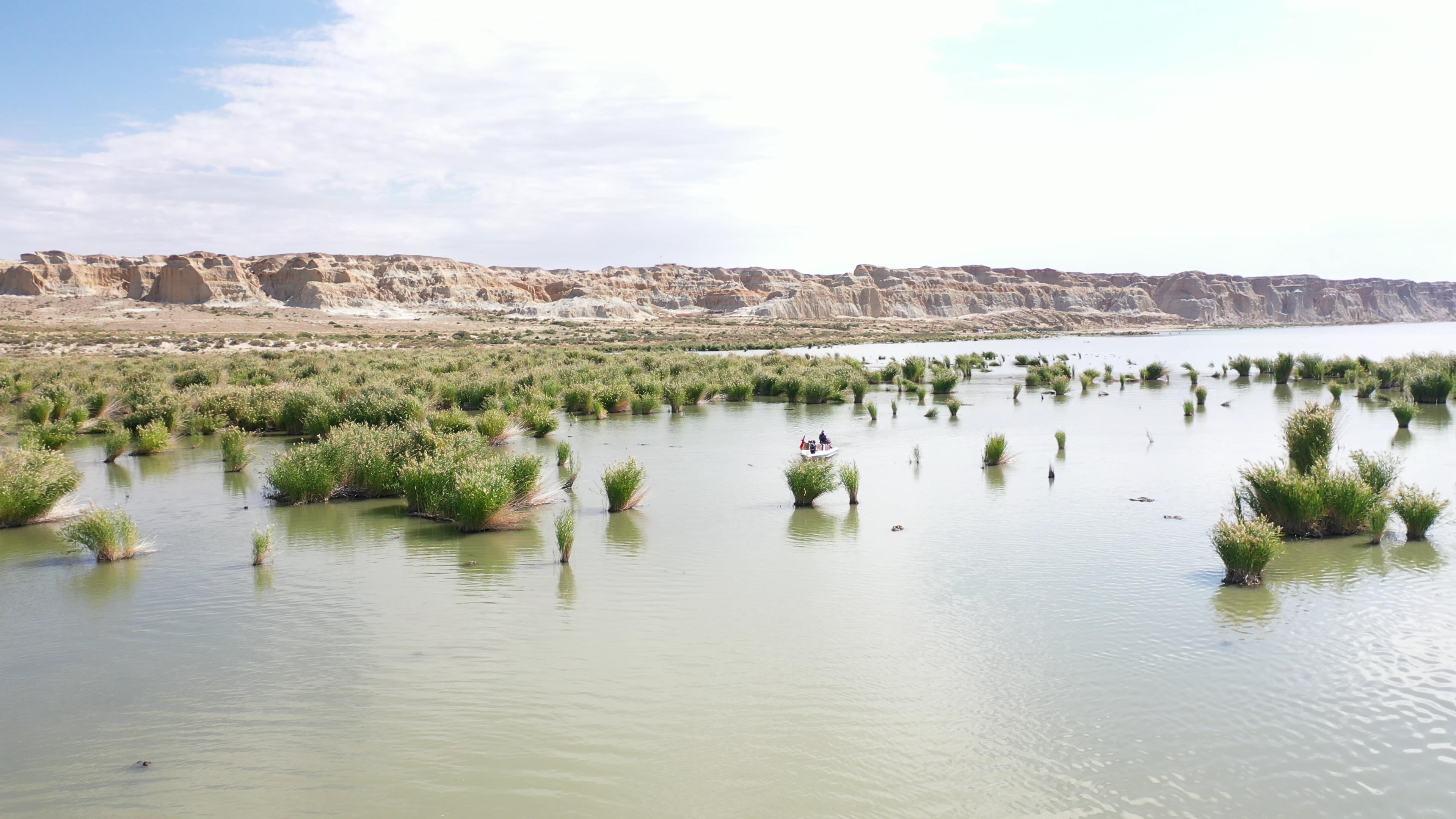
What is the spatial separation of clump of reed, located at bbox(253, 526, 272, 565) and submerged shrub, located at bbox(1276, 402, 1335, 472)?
12066 millimetres

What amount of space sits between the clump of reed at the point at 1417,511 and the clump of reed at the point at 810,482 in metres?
6.33

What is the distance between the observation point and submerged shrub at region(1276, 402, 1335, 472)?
11727 millimetres

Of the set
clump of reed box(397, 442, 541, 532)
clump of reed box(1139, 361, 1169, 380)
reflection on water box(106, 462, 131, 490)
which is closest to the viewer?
clump of reed box(397, 442, 541, 532)

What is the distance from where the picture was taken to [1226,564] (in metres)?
8.44

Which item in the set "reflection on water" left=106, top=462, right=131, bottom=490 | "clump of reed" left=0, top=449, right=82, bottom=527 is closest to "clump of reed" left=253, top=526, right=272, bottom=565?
"clump of reed" left=0, top=449, right=82, bottom=527

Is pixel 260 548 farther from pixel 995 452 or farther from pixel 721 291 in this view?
pixel 721 291

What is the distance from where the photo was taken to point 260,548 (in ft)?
31.0

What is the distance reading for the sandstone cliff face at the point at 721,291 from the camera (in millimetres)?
111875

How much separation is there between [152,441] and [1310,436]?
19223 mm

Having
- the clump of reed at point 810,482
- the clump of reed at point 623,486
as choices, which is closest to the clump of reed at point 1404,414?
the clump of reed at point 810,482

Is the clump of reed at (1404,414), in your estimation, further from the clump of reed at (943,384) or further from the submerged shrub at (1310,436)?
the clump of reed at (943,384)

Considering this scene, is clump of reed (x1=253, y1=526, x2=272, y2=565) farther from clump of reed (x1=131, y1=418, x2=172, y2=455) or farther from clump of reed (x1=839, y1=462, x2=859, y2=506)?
clump of reed (x1=131, y1=418, x2=172, y2=455)

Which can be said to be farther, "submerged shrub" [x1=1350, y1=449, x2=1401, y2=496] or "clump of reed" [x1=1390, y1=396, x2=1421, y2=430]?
"clump of reed" [x1=1390, y1=396, x2=1421, y2=430]

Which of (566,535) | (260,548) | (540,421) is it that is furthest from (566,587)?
(540,421)
